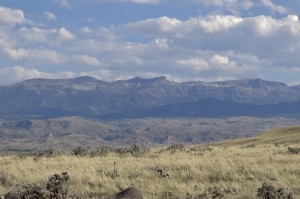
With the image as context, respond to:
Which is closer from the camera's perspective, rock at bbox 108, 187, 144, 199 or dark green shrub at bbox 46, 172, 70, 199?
rock at bbox 108, 187, 144, 199

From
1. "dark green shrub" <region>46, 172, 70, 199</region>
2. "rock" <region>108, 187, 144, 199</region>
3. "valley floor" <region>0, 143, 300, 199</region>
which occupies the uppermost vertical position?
"dark green shrub" <region>46, 172, 70, 199</region>

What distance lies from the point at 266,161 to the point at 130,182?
7.04m

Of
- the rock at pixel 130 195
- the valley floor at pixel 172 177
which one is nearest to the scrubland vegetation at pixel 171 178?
the valley floor at pixel 172 177

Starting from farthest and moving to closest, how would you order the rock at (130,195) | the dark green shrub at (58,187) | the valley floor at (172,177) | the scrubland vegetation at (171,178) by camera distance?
the valley floor at (172,177) → the scrubland vegetation at (171,178) → the dark green shrub at (58,187) → the rock at (130,195)

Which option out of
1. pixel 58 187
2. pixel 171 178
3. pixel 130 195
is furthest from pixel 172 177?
pixel 58 187

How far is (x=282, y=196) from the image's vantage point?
39.5 ft

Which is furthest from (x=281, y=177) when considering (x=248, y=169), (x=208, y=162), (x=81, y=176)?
(x=81, y=176)

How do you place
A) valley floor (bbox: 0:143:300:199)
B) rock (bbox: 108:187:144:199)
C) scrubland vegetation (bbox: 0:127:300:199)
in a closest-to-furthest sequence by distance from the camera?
rock (bbox: 108:187:144:199)
scrubland vegetation (bbox: 0:127:300:199)
valley floor (bbox: 0:143:300:199)

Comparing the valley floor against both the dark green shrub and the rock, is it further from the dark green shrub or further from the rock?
the rock

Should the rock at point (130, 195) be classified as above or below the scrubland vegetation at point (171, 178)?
above

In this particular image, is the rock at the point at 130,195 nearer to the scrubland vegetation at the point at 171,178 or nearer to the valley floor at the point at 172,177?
the valley floor at the point at 172,177

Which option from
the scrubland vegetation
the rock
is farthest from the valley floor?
the rock

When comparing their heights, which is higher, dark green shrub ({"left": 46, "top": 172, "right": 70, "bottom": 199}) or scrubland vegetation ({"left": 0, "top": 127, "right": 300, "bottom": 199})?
dark green shrub ({"left": 46, "top": 172, "right": 70, "bottom": 199})

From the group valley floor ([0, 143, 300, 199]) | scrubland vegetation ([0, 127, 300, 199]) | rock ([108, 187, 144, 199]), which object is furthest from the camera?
valley floor ([0, 143, 300, 199])
